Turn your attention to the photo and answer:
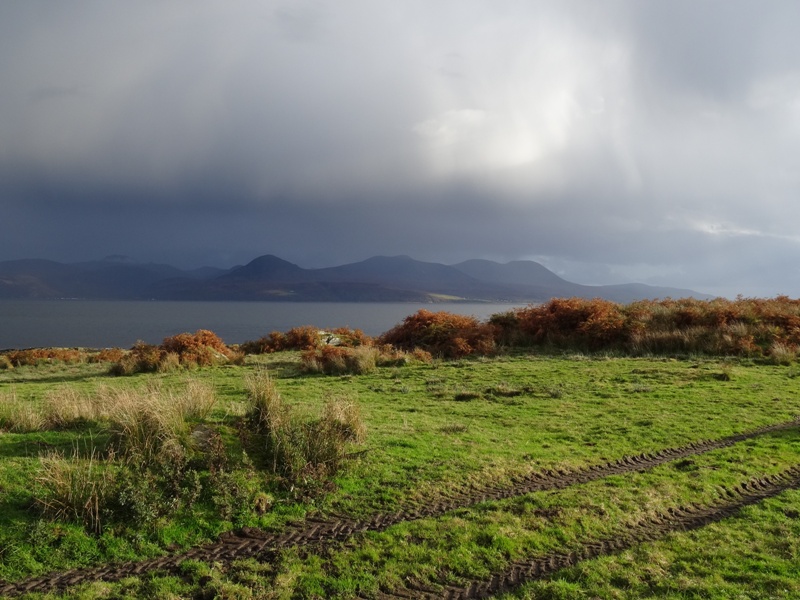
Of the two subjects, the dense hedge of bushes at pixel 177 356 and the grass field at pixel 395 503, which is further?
the dense hedge of bushes at pixel 177 356

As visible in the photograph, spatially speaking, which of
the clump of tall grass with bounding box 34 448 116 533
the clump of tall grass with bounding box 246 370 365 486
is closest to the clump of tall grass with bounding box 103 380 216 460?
the clump of tall grass with bounding box 34 448 116 533

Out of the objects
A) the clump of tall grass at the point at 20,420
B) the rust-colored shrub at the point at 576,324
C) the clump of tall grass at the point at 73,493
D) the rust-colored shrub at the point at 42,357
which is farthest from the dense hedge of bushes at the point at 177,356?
the clump of tall grass at the point at 73,493

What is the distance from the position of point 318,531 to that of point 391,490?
5.27 feet

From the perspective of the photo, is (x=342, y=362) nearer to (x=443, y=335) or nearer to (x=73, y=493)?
(x=443, y=335)

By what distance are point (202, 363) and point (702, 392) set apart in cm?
2266

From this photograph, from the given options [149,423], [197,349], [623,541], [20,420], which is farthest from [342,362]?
[623,541]

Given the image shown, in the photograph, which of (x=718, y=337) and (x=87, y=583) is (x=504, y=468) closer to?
(x=87, y=583)

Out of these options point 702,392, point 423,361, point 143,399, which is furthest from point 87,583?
point 423,361

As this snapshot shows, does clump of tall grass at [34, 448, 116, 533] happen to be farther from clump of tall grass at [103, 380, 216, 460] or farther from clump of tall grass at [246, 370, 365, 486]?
clump of tall grass at [246, 370, 365, 486]

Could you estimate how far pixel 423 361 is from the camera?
91.0 ft

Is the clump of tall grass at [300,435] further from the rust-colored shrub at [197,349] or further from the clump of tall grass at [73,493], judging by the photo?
the rust-colored shrub at [197,349]

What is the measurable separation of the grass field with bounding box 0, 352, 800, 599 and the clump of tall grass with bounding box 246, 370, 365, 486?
0.09 meters

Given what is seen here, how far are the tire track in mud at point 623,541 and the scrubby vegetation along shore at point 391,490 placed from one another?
0.11 meters

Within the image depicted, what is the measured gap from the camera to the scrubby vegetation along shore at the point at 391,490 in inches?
259
